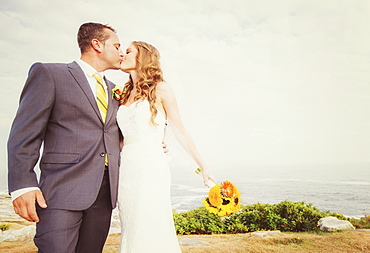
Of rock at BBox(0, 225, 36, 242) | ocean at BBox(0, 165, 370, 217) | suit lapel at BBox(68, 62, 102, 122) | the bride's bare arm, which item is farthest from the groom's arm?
ocean at BBox(0, 165, 370, 217)

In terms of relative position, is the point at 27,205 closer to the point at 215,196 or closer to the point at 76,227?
the point at 76,227

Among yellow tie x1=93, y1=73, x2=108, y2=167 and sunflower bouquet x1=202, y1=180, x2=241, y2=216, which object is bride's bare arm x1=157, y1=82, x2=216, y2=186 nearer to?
sunflower bouquet x1=202, y1=180, x2=241, y2=216

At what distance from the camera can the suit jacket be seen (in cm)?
160

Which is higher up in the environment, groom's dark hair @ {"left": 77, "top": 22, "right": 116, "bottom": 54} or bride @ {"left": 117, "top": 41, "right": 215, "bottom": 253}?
groom's dark hair @ {"left": 77, "top": 22, "right": 116, "bottom": 54}

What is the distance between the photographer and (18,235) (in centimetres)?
437

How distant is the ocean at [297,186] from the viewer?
591 centimetres

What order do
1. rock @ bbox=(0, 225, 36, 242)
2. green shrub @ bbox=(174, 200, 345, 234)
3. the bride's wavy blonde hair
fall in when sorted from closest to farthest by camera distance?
the bride's wavy blonde hair < rock @ bbox=(0, 225, 36, 242) < green shrub @ bbox=(174, 200, 345, 234)

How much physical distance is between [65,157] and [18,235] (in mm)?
3468

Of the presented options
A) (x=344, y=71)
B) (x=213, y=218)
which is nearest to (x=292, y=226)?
(x=213, y=218)

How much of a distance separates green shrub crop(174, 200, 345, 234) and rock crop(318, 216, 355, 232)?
5.8 inches

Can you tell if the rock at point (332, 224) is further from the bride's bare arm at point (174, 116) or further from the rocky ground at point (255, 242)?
the bride's bare arm at point (174, 116)

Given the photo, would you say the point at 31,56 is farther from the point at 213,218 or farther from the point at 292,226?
the point at 292,226

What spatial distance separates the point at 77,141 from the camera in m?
1.76

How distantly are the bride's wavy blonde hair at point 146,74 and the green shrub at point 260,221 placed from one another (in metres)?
3.18
